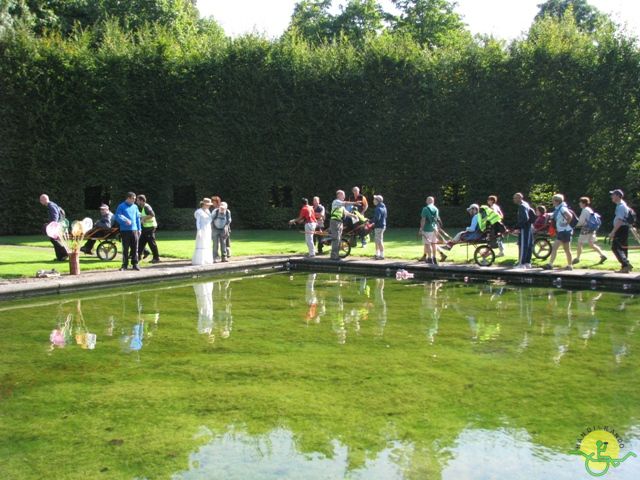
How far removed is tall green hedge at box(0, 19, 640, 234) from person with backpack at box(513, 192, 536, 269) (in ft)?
37.1

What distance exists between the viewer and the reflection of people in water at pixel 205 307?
8927 millimetres

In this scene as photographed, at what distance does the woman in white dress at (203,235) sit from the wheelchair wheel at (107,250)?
2.23m

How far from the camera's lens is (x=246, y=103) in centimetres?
2645

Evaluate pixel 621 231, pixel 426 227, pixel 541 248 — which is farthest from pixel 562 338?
pixel 541 248

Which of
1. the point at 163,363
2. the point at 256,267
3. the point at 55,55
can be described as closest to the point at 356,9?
the point at 55,55

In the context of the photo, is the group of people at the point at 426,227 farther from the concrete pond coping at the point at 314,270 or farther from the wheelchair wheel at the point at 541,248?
the concrete pond coping at the point at 314,270

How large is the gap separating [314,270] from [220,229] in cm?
243

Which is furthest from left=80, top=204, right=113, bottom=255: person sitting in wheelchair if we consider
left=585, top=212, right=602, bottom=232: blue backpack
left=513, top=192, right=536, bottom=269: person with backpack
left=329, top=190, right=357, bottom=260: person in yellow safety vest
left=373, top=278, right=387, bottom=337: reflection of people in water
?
left=585, top=212, right=602, bottom=232: blue backpack

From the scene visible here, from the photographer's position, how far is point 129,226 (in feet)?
44.6

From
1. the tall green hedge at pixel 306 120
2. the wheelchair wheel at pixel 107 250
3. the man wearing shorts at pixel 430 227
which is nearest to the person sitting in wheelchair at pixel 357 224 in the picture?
the man wearing shorts at pixel 430 227

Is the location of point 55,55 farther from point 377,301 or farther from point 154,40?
point 377,301

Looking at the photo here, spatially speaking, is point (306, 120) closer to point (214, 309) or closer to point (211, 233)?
point (211, 233)

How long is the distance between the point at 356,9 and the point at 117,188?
68.2 feet

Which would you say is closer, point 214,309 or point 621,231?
point 214,309
